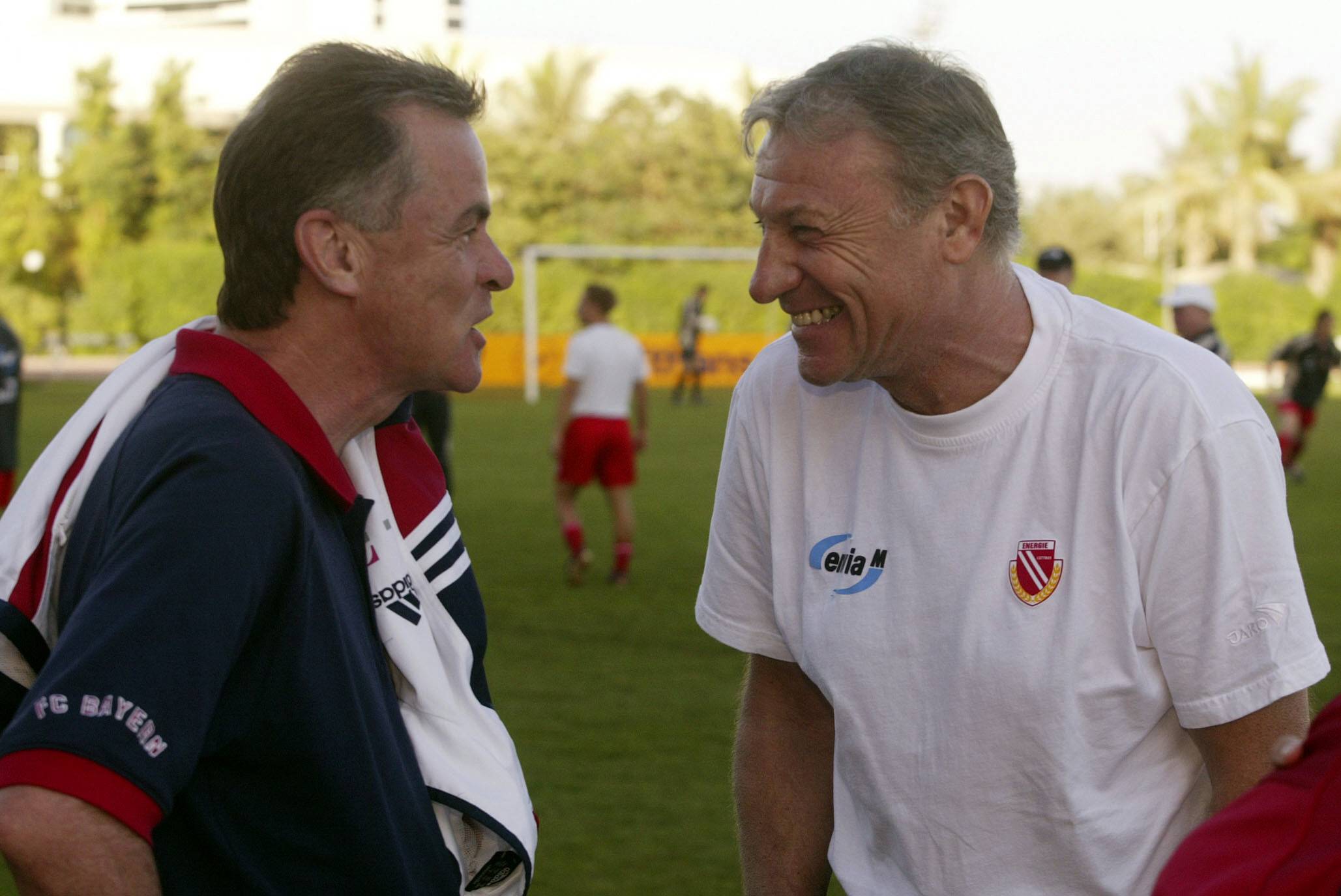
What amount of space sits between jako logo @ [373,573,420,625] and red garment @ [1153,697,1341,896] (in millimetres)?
1038

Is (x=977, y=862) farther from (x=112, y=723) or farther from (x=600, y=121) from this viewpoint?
(x=600, y=121)

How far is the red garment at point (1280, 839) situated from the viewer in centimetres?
129

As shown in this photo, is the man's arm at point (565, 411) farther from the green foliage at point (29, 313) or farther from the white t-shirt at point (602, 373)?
the green foliage at point (29, 313)

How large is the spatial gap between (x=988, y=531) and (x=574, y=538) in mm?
8469

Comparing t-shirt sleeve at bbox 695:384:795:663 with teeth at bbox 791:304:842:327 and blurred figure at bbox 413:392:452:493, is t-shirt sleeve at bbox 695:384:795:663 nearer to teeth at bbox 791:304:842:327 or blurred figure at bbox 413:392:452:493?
teeth at bbox 791:304:842:327

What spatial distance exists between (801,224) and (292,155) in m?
0.73

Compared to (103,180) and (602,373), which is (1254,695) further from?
(103,180)

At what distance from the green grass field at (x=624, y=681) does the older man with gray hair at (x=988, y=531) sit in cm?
284

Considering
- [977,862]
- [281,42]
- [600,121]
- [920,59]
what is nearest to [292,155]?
[920,59]

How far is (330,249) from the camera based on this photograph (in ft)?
6.53

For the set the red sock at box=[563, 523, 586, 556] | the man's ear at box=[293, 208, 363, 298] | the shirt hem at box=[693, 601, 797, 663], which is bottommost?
the red sock at box=[563, 523, 586, 556]

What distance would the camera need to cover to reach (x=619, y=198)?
52.5 metres

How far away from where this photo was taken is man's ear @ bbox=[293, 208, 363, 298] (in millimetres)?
1963

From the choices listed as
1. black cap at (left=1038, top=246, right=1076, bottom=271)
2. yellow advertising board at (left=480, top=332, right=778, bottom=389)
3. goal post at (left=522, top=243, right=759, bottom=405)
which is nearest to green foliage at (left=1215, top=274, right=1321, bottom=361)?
goal post at (left=522, top=243, right=759, bottom=405)
